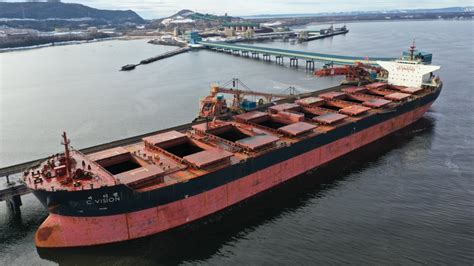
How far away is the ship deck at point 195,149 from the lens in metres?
19.4

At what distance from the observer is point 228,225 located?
2180 centimetres

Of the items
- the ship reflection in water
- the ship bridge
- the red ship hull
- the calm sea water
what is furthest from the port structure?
the red ship hull

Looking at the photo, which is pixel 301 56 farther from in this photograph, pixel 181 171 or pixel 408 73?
pixel 181 171

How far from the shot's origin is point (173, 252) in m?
19.3

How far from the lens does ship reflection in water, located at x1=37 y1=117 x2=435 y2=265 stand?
18984mm

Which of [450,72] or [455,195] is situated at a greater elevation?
[450,72]

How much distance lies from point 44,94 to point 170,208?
50.3 meters

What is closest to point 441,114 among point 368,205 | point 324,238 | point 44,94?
point 368,205

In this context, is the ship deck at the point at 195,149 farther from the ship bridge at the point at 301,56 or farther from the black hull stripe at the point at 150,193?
the ship bridge at the point at 301,56

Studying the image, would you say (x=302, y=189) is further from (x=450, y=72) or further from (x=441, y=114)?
(x=450, y=72)

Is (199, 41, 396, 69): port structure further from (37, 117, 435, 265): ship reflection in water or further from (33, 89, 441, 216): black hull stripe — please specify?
(33, 89, 441, 216): black hull stripe

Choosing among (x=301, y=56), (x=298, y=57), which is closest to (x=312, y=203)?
(x=301, y=56)

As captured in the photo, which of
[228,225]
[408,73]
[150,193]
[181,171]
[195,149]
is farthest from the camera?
[408,73]

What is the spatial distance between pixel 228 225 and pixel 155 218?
182 inches
